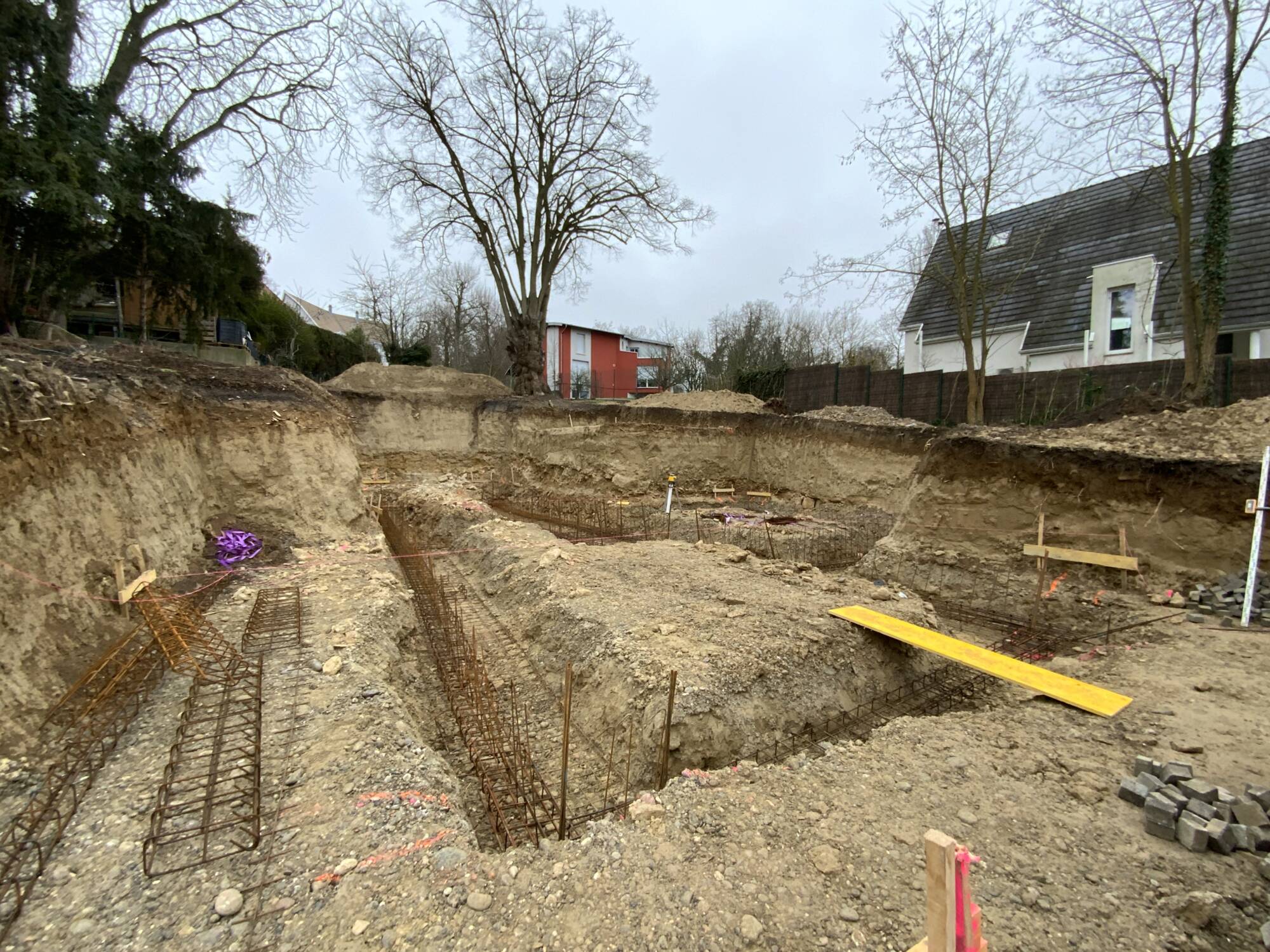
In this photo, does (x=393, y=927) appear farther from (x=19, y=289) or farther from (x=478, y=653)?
(x=19, y=289)

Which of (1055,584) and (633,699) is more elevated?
(1055,584)

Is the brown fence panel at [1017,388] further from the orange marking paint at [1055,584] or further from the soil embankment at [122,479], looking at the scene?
the soil embankment at [122,479]

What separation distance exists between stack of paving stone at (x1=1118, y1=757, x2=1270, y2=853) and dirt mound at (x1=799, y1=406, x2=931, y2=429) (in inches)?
499

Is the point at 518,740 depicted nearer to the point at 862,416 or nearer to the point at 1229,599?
the point at 1229,599

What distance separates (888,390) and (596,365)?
112 ft

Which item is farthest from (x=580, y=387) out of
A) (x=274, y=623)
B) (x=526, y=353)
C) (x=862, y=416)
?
(x=274, y=623)

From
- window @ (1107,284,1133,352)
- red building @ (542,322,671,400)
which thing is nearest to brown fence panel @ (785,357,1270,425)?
window @ (1107,284,1133,352)

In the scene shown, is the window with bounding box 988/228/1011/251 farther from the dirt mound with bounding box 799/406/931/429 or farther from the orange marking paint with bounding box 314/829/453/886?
the orange marking paint with bounding box 314/829/453/886

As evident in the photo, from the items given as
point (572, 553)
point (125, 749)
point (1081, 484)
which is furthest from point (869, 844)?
point (1081, 484)

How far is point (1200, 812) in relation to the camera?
11.2 ft

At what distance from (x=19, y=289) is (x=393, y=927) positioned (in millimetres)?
17800

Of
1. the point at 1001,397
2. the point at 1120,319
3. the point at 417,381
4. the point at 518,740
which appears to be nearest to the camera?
the point at 518,740

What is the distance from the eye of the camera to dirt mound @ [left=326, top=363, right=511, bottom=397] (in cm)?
2109

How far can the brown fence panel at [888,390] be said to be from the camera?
18922mm
